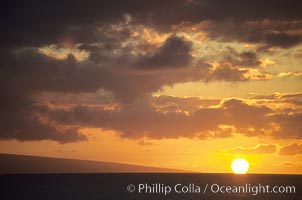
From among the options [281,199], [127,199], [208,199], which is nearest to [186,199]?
[208,199]

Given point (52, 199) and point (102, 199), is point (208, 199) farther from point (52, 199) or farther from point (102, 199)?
point (52, 199)

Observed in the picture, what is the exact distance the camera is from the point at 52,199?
8888 centimetres

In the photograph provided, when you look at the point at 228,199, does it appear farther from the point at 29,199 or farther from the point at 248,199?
the point at 29,199

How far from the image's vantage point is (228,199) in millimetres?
89500

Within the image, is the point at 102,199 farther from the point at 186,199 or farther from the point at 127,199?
the point at 186,199

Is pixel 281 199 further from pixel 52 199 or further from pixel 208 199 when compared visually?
pixel 52 199

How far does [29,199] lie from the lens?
8775cm

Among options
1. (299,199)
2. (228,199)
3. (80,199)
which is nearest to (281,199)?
(299,199)

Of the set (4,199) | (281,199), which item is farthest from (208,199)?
(4,199)

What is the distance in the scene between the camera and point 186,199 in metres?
92.3

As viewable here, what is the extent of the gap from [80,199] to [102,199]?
4760 millimetres

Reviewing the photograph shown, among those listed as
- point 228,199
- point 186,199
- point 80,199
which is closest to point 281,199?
point 228,199

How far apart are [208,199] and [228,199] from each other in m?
3.50

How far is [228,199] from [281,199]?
8.89 m
